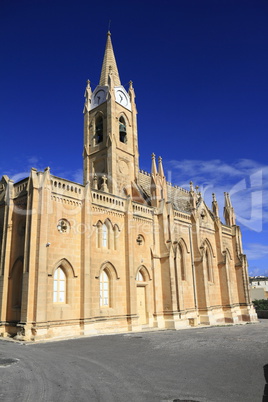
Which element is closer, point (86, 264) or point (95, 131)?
point (86, 264)

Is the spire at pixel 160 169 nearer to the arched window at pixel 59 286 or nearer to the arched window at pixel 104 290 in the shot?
the arched window at pixel 104 290

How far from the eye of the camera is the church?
57.8 ft

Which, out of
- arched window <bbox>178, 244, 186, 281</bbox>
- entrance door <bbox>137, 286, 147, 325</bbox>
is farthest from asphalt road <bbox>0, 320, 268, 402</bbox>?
arched window <bbox>178, 244, 186, 281</bbox>

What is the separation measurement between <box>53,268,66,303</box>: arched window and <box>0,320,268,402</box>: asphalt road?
3.97 metres

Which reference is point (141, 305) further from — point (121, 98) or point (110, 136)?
point (121, 98)

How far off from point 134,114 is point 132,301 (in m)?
21.7

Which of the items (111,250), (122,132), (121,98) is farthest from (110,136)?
(111,250)

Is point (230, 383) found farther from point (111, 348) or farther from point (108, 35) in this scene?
point (108, 35)

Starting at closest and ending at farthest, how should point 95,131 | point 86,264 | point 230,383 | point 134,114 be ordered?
1. point 230,383
2. point 86,264
3. point 95,131
4. point 134,114

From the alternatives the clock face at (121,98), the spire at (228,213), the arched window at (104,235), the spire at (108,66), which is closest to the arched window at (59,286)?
the arched window at (104,235)

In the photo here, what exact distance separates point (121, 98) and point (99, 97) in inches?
94.1

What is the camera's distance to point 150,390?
7.29 m

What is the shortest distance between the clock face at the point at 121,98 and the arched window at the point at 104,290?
66.0 ft

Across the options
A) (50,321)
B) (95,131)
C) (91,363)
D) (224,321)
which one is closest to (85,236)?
(50,321)
